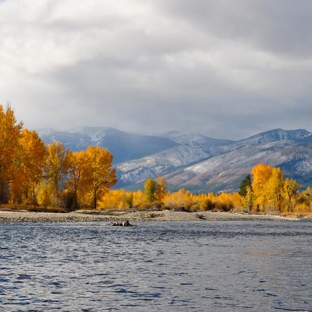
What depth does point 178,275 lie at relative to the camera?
24297 mm

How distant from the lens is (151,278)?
917 inches

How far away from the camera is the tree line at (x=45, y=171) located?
80375mm

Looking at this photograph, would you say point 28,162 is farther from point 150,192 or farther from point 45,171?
point 150,192

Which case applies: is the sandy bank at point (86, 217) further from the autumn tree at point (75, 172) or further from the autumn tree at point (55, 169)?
the autumn tree at point (75, 172)

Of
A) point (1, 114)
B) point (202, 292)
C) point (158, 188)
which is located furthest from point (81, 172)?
point (202, 292)

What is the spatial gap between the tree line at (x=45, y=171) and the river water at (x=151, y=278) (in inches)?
1721

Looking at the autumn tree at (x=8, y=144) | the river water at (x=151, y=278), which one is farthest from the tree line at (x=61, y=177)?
the river water at (x=151, y=278)

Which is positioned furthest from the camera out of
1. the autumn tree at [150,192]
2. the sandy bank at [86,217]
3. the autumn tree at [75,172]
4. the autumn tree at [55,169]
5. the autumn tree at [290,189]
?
the autumn tree at [150,192]

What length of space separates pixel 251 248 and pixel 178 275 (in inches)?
644

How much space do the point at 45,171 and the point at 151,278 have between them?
276 ft

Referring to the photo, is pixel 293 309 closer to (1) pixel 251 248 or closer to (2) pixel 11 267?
(2) pixel 11 267

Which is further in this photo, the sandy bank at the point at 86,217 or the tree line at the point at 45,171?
the tree line at the point at 45,171

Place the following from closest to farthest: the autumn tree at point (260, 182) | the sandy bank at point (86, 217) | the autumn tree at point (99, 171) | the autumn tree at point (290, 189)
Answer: the sandy bank at point (86, 217) < the autumn tree at point (99, 171) < the autumn tree at point (290, 189) < the autumn tree at point (260, 182)

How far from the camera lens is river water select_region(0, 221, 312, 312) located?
1753cm
